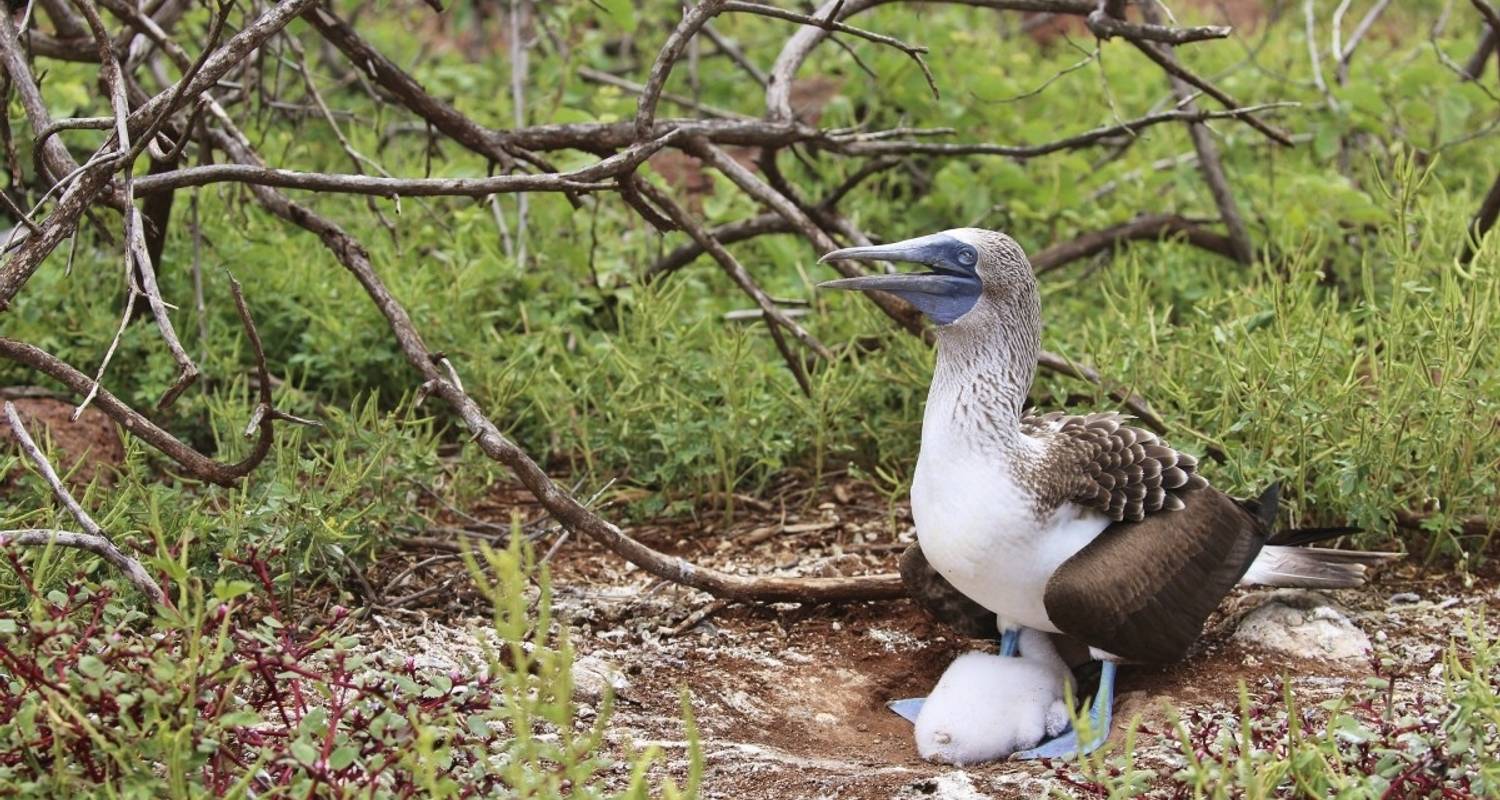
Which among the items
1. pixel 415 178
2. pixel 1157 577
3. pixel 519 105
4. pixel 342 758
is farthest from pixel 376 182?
pixel 519 105

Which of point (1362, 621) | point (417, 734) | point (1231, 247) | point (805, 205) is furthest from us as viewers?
point (1231, 247)

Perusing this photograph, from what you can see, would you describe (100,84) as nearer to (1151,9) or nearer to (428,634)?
(428,634)

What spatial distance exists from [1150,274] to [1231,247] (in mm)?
438

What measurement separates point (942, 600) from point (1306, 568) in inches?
31.1

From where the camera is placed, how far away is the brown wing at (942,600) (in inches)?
146

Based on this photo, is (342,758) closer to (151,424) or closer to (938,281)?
(151,424)

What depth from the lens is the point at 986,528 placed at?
3342 mm

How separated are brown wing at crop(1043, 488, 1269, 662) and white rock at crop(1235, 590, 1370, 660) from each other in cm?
22

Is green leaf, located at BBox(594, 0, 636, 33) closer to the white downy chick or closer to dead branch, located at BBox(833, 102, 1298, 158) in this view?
dead branch, located at BBox(833, 102, 1298, 158)

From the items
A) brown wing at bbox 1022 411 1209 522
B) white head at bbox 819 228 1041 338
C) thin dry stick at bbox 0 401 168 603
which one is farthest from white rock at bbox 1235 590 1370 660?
thin dry stick at bbox 0 401 168 603

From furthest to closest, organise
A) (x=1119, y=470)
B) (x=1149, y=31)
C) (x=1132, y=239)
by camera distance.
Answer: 1. (x=1132, y=239)
2. (x=1149, y=31)
3. (x=1119, y=470)

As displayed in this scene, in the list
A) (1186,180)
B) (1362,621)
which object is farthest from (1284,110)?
(1362,621)

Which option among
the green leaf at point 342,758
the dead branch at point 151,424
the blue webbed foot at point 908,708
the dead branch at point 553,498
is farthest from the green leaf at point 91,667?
the blue webbed foot at point 908,708

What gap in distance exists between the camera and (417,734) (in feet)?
8.54
